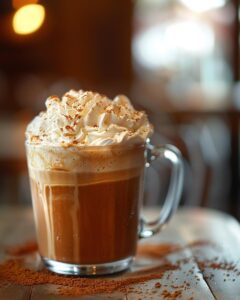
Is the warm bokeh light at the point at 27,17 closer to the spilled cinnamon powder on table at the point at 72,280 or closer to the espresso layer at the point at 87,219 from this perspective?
the espresso layer at the point at 87,219

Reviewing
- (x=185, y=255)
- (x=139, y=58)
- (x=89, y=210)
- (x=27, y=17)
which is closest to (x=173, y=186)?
(x=185, y=255)

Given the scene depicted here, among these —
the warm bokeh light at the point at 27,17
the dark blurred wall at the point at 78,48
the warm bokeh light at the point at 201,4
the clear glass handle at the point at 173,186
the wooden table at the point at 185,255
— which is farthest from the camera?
the dark blurred wall at the point at 78,48

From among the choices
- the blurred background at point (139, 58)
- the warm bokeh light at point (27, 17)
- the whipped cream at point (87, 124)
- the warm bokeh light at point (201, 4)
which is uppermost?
the warm bokeh light at point (27, 17)

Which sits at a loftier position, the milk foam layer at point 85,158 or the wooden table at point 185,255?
the milk foam layer at point 85,158

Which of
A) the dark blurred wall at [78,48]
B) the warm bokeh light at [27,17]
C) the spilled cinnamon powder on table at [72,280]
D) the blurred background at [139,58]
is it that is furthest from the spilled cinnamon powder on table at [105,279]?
the dark blurred wall at [78,48]

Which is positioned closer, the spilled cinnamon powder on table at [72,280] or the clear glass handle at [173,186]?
the spilled cinnamon powder on table at [72,280]

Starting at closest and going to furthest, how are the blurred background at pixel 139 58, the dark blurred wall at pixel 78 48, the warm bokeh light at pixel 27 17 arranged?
the warm bokeh light at pixel 27 17
the blurred background at pixel 139 58
the dark blurred wall at pixel 78 48

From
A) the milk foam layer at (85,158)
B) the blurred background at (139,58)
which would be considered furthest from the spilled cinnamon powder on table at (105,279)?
the blurred background at (139,58)
